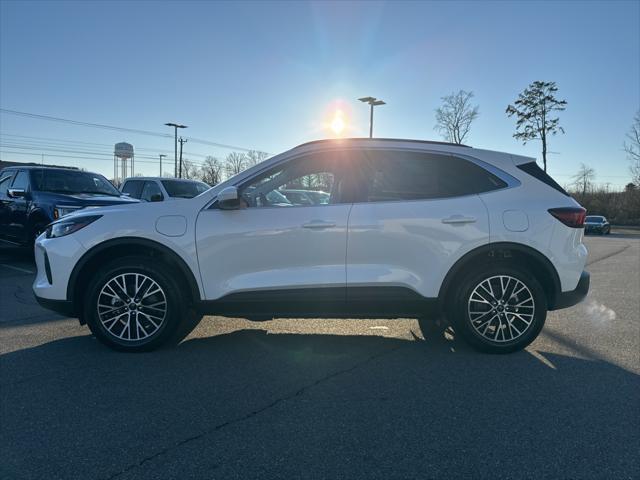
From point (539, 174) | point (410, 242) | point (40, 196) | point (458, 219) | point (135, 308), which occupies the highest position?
point (539, 174)

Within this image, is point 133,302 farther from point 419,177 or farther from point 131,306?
point 419,177

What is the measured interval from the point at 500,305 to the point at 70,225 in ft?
13.0

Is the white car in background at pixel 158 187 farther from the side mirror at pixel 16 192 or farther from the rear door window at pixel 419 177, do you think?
the rear door window at pixel 419 177

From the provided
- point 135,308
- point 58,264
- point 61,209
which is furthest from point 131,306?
point 61,209

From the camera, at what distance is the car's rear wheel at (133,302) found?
13.5 ft

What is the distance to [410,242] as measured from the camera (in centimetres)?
406

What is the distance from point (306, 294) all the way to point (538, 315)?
208 cm

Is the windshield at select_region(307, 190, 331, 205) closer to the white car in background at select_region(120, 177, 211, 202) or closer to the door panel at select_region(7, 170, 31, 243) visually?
the door panel at select_region(7, 170, 31, 243)

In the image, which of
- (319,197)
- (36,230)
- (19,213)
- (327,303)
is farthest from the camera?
(19,213)

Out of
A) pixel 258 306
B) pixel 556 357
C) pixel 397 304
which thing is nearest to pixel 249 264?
pixel 258 306

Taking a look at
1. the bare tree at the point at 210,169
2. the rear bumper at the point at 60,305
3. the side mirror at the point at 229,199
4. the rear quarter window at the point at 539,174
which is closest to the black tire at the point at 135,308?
the rear bumper at the point at 60,305

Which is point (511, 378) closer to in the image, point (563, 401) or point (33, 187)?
point (563, 401)

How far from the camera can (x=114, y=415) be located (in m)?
3.05

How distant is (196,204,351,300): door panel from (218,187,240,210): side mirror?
0.07m
